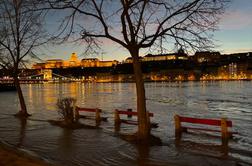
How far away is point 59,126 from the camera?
24312 millimetres

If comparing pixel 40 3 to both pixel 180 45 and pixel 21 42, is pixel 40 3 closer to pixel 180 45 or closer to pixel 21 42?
pixel 180 45

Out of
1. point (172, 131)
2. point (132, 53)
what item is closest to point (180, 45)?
point (132, 53)

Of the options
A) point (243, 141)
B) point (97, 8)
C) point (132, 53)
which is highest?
point (97, 8)

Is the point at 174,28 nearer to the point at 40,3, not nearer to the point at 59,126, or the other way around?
the point at 40,3

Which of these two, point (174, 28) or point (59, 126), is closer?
point (174, 28)

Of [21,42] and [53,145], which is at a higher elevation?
[21,42]

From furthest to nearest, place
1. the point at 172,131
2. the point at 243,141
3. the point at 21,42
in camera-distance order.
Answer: the point at 21,42 < the point at 172,131 < the point at 243,141

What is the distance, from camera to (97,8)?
1728cm

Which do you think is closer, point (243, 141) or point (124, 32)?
point (124, 32)

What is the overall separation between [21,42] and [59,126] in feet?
26.0

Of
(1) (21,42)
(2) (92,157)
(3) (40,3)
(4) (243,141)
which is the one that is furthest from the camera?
(1) (21,42)

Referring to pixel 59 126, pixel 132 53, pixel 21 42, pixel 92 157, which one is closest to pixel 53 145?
pixel 92 157

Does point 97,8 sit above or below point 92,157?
above

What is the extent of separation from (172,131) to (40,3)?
11.4m
